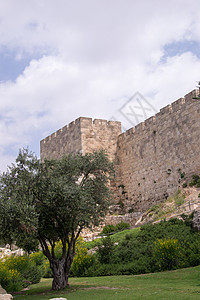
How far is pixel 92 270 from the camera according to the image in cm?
1526

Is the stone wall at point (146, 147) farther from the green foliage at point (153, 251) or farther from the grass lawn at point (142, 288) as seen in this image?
the grass lawn at point (142, 288)

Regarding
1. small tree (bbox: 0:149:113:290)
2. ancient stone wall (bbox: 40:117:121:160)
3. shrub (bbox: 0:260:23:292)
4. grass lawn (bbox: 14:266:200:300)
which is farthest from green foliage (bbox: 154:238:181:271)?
ancient stone wall (bbox: 40:117:121:160)

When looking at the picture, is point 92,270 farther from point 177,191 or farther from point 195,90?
point 195,90

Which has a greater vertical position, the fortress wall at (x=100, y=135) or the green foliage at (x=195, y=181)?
the fortress wall at (x=100, y=135)

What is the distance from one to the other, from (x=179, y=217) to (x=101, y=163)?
6.40 meters

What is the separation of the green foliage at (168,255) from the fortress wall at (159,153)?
27.3 feet

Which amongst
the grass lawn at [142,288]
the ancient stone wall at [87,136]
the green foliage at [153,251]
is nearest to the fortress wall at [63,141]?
the ancient stone wall at [87,136]

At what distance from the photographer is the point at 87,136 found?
2734 centimetres

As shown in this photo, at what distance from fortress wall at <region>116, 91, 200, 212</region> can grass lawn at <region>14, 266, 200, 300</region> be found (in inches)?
391

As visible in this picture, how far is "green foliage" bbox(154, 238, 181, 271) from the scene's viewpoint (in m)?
12.9

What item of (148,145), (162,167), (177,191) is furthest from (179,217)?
(148,145)

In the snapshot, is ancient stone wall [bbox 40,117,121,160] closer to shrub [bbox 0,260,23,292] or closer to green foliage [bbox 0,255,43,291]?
green foliage [bbox 0,255,43,291]

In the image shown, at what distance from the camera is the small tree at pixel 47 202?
10500 millimetres

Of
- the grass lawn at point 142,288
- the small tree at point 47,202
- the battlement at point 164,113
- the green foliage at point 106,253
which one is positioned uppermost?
the battlement at point 164,113
